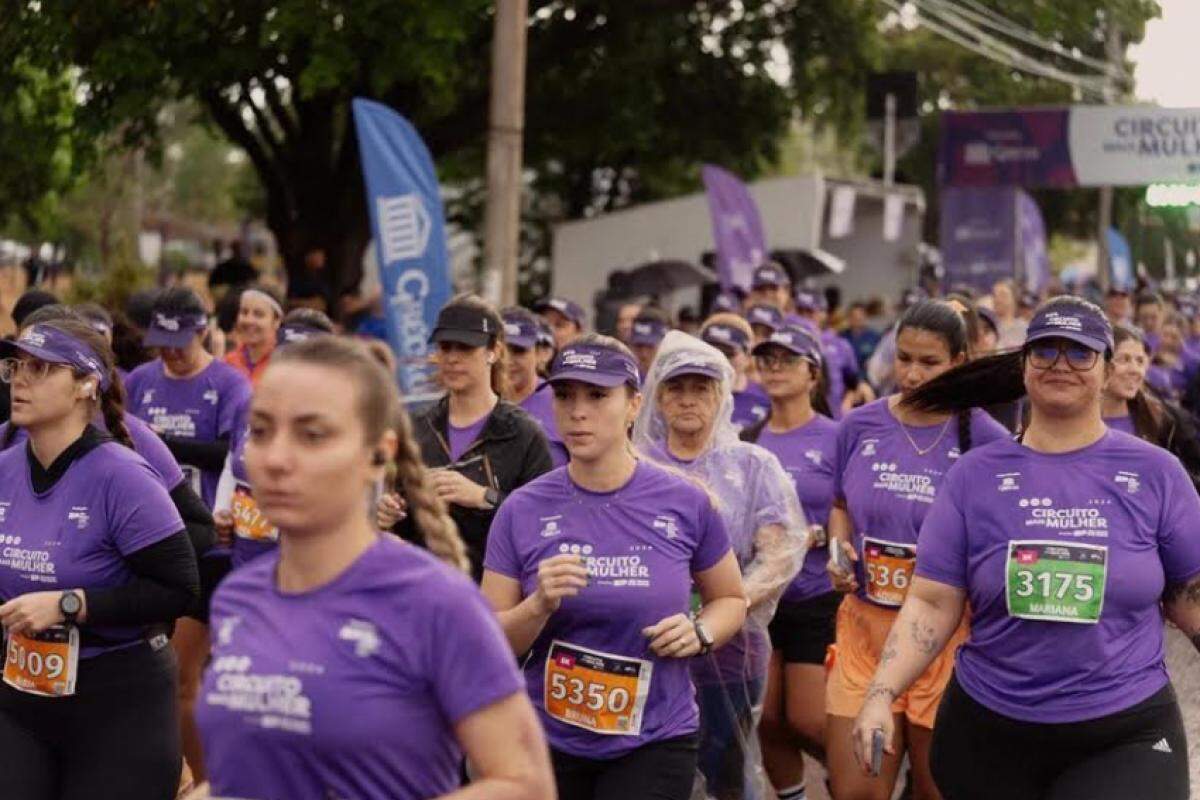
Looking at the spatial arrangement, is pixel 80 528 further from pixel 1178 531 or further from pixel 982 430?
pixel 982 430

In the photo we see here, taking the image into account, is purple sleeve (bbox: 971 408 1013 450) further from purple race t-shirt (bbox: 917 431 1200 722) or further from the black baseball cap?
purple race t-shirt (bbox: 917 431 1200 722)

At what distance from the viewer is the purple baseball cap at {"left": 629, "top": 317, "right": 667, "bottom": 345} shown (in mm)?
11719

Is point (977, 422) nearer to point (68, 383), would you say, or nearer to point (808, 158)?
point (68, 383)

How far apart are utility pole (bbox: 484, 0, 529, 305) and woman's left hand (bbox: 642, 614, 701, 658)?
27.5ft

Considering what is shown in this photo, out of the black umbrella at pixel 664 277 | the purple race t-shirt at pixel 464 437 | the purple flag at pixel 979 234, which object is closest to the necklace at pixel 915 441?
the purple race t-shirt at pixel 464 437

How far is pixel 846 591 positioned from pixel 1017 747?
2.20 metres

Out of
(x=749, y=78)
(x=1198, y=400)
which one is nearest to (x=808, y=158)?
A: (x=749, y=78)

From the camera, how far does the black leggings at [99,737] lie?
18.9 ft

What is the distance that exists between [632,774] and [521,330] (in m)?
3.90

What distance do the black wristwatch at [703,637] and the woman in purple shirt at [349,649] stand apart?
7.28 feet

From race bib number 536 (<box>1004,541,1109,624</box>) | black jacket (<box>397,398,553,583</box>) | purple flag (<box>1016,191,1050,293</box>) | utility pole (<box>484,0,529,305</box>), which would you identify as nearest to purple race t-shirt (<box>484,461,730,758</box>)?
race bib number 536 (<box>1004,541,1109,624</box>)

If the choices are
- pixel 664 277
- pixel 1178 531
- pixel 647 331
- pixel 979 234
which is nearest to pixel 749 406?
pixel 647 331

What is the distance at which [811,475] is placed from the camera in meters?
8.73

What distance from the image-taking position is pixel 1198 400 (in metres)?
15.8
